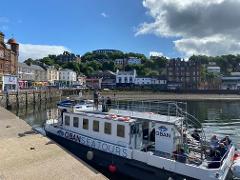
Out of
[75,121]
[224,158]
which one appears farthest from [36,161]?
[224,158]

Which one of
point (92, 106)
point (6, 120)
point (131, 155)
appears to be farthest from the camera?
point (6, 120)

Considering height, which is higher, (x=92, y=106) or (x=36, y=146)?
(x=92, y=106)

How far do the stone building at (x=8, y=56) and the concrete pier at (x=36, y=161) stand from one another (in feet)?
193

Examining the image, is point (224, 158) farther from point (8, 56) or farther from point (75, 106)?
point (8, 56)

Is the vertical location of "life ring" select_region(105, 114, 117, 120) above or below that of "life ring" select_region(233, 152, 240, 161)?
above

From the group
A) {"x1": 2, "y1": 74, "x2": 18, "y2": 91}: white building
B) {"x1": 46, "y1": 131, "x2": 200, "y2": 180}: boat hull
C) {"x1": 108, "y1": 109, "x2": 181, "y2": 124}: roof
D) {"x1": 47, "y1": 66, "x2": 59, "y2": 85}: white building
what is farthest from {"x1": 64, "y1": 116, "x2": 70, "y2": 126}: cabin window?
{"x1": 47, "y1": 66, "x2": 59, "y2": 85}: white building

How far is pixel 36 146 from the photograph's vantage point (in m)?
20.6

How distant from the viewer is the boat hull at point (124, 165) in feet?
55.8

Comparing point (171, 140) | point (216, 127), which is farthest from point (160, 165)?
point (216, 127)

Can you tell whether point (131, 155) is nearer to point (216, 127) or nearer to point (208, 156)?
point (208, 156)

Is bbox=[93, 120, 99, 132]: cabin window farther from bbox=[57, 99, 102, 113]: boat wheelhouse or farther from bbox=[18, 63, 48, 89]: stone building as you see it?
bbox=[18, 63, 48, 89]: stone building

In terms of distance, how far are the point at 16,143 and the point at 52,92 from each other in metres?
66.5

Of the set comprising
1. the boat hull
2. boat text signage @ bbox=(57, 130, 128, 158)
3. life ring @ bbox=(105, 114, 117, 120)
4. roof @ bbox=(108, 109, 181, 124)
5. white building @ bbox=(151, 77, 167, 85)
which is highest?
white building @ bbox=(151, 77, 167, 85)

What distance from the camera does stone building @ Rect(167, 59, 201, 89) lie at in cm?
16050
